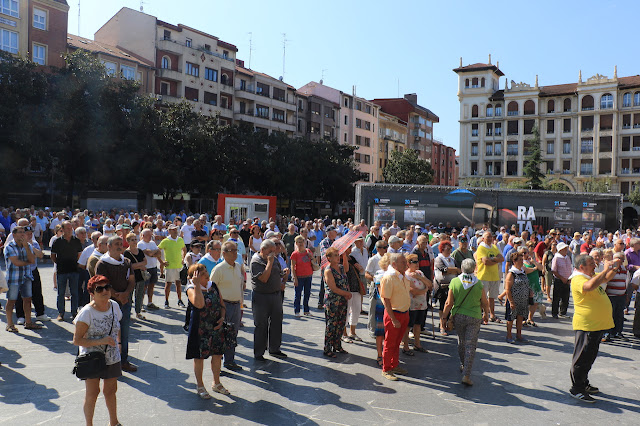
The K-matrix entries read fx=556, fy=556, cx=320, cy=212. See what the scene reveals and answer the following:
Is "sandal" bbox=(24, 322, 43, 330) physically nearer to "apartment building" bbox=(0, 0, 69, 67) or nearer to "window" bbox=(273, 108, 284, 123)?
"apartment building" bbox=(0, 0, 69, 67)

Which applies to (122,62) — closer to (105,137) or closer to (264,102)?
(264,102)

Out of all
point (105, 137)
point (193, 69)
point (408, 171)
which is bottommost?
point (105, 137)

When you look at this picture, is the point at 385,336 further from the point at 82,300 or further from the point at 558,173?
the point at 558,173

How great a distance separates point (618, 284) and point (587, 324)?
12.3 feet

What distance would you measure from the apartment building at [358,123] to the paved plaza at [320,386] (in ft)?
217

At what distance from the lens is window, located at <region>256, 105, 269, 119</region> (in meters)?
62.1

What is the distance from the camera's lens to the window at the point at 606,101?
227 feet

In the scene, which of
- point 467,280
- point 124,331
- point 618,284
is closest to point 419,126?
point 618,284

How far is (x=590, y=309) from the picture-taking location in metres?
6.75

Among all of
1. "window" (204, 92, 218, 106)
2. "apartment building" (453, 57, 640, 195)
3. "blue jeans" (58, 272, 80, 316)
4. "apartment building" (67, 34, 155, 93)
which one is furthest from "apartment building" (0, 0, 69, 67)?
"apartment building" (453, 57, 640, 195)

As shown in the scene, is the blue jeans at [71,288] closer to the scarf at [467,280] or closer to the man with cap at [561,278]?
the scarf at [467,280]

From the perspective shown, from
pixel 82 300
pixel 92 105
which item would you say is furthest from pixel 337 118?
pixel 82 300

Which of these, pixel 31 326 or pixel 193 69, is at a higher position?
pixel 193 69

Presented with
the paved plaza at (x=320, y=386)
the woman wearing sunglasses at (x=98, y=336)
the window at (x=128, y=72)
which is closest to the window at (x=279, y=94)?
the window at (x=128, y=72)
